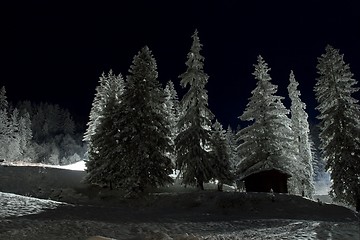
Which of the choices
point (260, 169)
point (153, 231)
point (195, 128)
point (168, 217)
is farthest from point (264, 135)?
point (153, 231)

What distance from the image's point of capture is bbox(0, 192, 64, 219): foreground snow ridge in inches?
642

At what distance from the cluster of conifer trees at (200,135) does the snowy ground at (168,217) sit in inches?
143

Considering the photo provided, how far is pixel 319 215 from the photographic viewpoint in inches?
969

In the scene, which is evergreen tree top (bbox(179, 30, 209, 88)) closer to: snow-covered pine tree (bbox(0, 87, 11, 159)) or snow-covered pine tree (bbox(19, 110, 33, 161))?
snow-covered pine tree (bbox(0, 87, 11, 159))

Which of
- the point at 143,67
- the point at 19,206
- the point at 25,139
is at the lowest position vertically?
the point at 19,206

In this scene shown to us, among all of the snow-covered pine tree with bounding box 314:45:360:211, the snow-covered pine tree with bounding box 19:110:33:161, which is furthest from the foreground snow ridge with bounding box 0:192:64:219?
the snow-covered pine tree with bounding box 19:110:33:161

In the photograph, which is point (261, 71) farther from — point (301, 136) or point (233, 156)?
point (233, 156)

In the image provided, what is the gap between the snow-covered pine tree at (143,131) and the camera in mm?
32094

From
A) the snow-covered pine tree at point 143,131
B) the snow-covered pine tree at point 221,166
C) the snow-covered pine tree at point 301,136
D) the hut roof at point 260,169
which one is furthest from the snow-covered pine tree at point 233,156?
the snow-covered pine tree at point 143,131

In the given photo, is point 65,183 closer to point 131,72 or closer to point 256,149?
point 131,72

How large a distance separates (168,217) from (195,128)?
57.1 feet

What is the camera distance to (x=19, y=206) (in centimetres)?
1814

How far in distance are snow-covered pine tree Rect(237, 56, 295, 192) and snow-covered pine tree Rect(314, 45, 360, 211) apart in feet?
16.4

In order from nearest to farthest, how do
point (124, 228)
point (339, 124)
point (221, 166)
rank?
point (124, 228) < point (339, 124) < point (221, 166)
